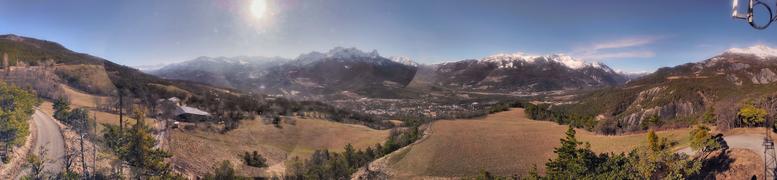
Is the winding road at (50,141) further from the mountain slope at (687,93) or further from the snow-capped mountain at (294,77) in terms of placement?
the mountain slope at (687,93)

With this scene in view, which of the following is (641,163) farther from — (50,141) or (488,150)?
(50,141)

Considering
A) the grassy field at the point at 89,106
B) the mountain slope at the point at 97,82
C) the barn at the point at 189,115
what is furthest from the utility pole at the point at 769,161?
the mountain slope at the point at 97,82

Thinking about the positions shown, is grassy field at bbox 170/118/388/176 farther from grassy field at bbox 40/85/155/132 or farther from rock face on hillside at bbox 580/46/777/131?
rock face on hillside at bbox 580/46/777/131

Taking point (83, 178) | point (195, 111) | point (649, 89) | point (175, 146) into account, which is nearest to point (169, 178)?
point (83, 178)

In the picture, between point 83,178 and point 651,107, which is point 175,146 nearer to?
point 83,178

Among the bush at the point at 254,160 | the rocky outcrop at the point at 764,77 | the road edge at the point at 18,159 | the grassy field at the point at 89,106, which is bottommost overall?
the bush at the point at 254,160

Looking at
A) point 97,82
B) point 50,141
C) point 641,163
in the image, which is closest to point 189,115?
point 97,82
